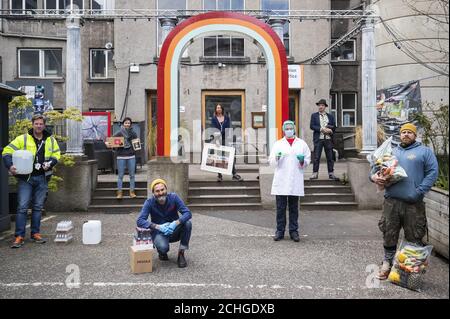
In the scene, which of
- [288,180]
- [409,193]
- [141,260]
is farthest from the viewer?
[288,180]

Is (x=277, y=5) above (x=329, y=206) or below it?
above

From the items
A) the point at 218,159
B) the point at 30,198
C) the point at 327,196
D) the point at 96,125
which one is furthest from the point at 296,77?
the point at 30,198

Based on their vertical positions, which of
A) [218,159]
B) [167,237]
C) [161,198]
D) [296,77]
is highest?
[296,77]

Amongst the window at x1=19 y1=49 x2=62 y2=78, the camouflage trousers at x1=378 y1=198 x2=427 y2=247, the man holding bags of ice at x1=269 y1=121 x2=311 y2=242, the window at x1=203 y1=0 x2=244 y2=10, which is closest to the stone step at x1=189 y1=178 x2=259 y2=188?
the man holding bags of ice at x1=269 y1=121 x2=311 y2=242

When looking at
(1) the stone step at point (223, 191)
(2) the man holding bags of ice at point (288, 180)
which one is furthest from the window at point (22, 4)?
(2) the man holding bags of ice at point (288, 180)

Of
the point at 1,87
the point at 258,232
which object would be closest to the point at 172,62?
the point at 1,87

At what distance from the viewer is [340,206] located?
34.4 ft

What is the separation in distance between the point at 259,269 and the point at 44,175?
13.1 ft

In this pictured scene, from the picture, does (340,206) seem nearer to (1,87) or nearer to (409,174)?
(409,174)

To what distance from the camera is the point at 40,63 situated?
68.4 ft

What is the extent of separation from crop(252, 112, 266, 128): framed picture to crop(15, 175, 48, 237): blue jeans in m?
12.0

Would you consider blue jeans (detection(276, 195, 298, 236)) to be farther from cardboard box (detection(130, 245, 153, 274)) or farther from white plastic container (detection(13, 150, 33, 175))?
white plastic container (detection(13, 150, 33, 175))

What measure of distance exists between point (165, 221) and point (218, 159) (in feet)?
17.6

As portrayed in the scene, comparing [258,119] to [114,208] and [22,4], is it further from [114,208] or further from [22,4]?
[22,4]
